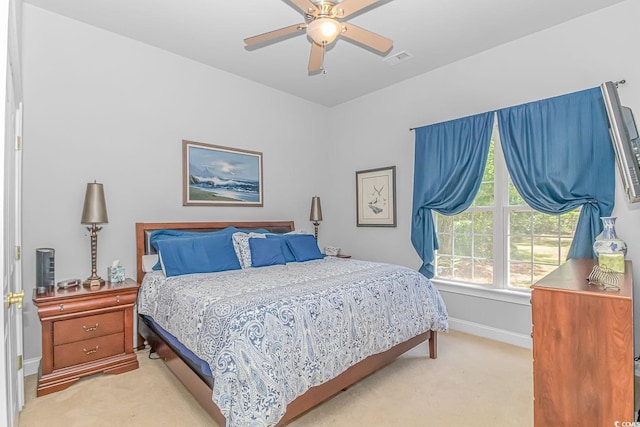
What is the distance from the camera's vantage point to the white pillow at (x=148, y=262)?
313 cm

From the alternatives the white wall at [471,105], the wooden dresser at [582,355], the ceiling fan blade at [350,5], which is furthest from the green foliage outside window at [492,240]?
the ceiling fan blade at [350,5]

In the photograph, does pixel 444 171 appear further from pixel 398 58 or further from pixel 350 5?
pixel 350 5

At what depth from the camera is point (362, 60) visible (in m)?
3.63

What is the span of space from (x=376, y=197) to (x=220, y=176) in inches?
81.0

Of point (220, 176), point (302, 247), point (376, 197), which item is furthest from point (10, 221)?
point (376, 197)

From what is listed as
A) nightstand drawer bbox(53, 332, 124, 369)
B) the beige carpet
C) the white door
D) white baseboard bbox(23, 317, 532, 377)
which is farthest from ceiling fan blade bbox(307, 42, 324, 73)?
white baseboard bbox(23, 317, 532, 377)

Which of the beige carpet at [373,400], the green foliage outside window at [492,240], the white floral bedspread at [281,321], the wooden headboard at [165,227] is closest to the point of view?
the white floral bedspread at [281,321]

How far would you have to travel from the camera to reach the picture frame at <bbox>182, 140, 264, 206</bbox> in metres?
3.63

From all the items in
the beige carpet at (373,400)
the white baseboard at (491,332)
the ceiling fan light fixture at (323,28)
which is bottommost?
the beige carpet at (373,400)

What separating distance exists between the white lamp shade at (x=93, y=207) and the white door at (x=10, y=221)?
0.46 m

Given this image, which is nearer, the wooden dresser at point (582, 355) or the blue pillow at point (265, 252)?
the wooden dresser at point (582, 355)

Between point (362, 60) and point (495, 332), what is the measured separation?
324cm

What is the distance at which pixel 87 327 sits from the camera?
8.31ft

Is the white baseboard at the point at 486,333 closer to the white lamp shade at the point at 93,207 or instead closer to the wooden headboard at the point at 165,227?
the wooden headboard at the point at 165,227
